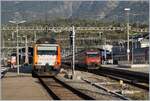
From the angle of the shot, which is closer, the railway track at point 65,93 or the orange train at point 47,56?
the railway track at point 65,93

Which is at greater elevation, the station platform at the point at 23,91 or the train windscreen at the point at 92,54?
the train windscreen at the point at 92,54

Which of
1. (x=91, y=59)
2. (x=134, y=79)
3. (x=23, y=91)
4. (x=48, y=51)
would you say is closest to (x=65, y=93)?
(x=23, y=91)

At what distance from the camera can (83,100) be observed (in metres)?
18.8

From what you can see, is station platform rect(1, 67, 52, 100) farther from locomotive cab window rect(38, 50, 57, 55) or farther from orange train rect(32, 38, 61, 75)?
locomotive cab window rect(38, 50, 57, 55)

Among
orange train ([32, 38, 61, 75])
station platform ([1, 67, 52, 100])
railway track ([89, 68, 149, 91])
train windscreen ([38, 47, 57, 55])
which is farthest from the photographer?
train windscreen ([38, 47, 57, 55])

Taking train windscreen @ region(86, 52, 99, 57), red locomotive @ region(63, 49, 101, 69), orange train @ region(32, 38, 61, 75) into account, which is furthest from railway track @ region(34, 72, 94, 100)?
train windscreen @ region(86, 52, 99, 57)

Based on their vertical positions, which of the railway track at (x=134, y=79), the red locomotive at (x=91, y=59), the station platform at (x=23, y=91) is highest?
the red locomotive at (x=91, y=59)

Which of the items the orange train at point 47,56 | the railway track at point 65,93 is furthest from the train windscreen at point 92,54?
the railway track at point 65,93

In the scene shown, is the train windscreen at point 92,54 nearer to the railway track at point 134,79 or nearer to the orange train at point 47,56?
the railway track at point 134,79

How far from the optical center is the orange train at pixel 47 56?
39.2 meters

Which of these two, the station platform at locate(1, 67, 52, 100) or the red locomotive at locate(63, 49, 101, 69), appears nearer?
the station platform at locate(1, 67, 52, 100)

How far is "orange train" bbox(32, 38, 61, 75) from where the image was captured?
39.2 meters

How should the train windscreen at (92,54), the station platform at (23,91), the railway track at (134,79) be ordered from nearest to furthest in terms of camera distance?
the station platform at (23,91) → the railway track at (134,79) → the train windscreen at (92,54)

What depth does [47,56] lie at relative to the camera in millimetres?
39562
